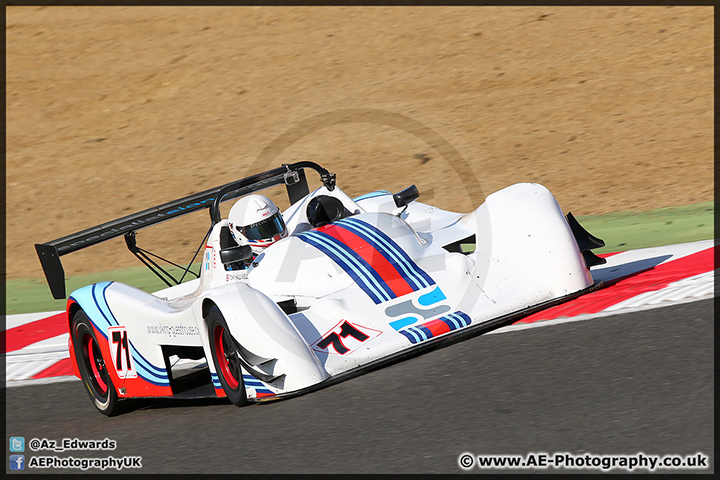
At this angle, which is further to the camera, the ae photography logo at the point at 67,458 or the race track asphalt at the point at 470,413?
the ae photography logo at the point at 67,458

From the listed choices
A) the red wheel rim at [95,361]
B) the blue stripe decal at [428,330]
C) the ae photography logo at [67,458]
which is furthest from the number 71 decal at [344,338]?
the red wheel rim at [95,361]

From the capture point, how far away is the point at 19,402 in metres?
6.15

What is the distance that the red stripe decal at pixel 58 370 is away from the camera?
679 centimetres

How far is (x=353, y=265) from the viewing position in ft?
18.5

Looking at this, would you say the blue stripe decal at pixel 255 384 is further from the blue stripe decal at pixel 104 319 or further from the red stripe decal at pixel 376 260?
the red stripe decal at pixel 376 260

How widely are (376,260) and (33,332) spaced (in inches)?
157

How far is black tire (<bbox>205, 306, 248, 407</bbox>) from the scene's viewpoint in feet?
16.6

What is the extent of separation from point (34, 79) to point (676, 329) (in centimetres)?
1469

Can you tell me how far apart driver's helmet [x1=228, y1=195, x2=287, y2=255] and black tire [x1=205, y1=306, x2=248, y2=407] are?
41.2 inches

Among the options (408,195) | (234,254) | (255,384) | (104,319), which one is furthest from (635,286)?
(104,319)

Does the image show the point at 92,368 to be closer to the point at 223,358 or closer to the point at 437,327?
the point at 223,358

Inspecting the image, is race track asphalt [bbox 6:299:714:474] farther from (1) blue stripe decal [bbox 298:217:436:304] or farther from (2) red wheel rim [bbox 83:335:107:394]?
(1) blue stripe decal [bbox 298:217:436:304]

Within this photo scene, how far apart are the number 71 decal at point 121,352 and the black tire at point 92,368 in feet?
0.44
